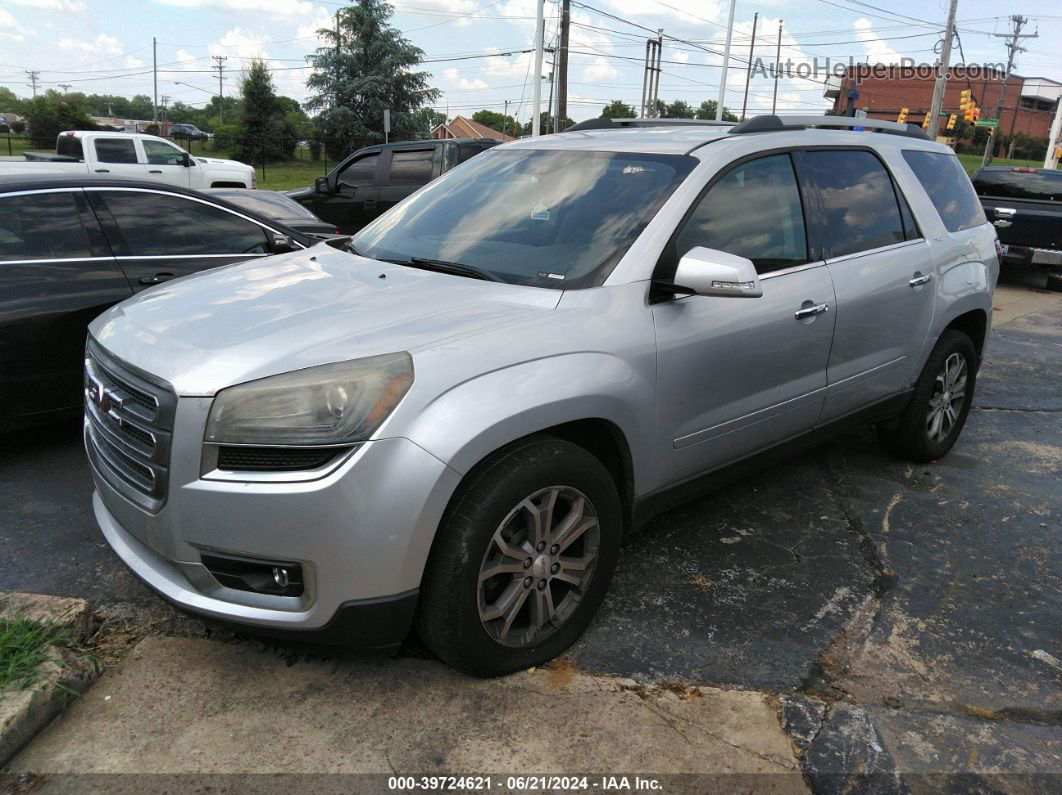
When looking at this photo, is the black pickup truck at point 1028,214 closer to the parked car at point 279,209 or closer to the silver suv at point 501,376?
the silver suv at point 501,376

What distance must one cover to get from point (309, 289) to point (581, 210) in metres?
1.08

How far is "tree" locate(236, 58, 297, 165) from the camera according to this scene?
40438 millimetres

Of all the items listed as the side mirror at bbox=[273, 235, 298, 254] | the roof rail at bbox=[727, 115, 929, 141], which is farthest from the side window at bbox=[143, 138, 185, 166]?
the roof rail at bbox=[727, 115, 929, 141]

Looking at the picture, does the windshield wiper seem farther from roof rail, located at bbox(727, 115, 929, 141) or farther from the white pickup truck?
the white pickup truck

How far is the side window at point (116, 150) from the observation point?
17562 mm

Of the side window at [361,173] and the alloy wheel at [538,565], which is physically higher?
the side window at [361,173]

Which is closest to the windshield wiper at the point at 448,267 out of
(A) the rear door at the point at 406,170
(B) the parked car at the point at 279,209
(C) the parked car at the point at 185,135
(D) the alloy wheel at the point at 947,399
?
(D) the alloy wheel at the point at 947,399

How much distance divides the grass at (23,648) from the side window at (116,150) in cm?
1755

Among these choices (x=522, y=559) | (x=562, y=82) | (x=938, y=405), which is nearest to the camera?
(x=522, y=559)

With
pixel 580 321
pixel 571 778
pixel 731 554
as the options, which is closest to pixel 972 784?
pixel 571 778

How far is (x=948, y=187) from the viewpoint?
467 cm

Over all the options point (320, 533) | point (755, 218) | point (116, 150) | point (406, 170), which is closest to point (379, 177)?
point (406, 170)

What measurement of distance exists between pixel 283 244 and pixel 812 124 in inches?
124

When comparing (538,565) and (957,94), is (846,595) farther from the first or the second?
(957,94)
